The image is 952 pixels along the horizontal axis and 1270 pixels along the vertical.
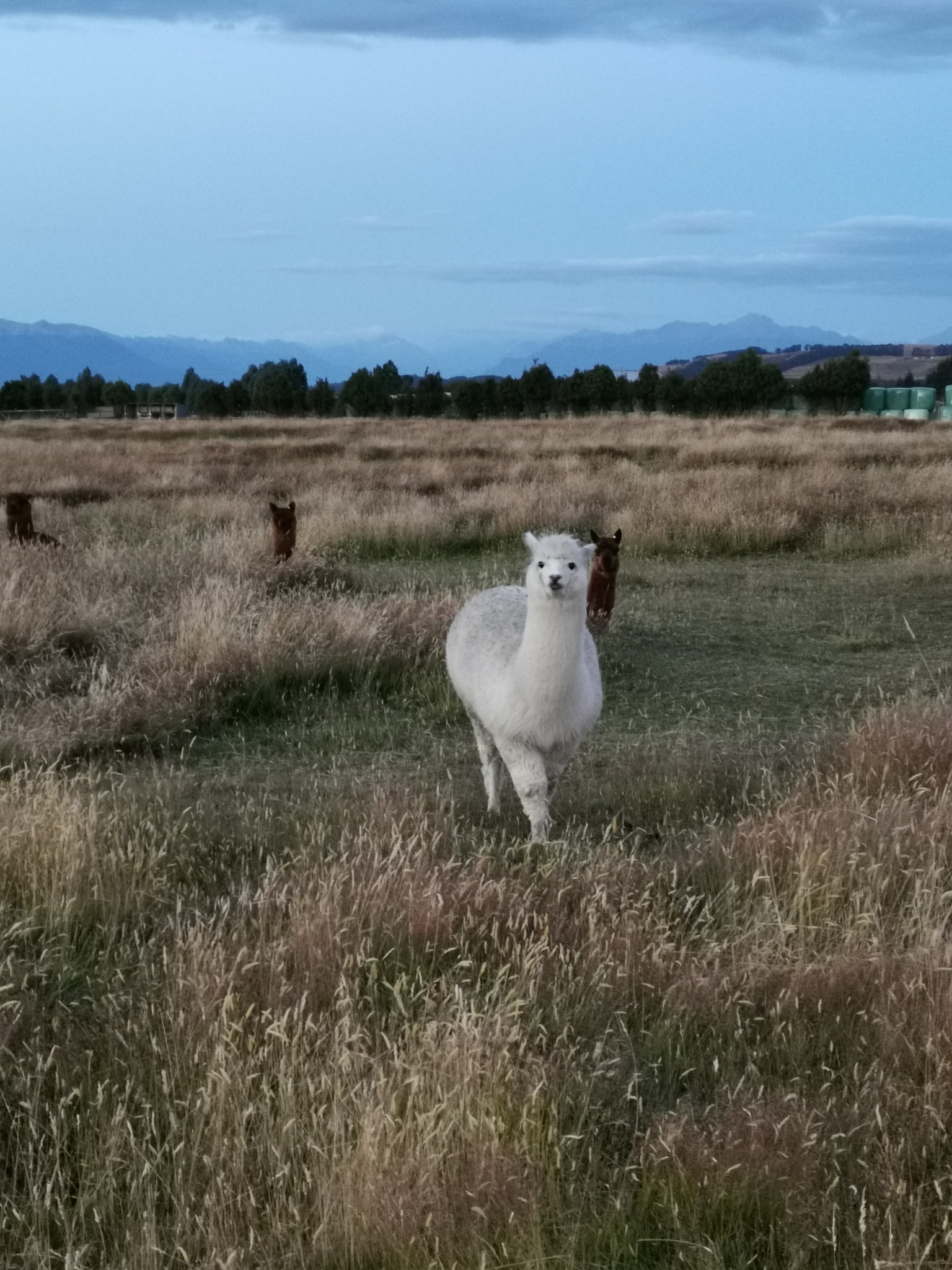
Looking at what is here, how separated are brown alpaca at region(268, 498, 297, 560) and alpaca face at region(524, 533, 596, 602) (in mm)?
7044

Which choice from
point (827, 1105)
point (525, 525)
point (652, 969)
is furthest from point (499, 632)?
point (525, 525)

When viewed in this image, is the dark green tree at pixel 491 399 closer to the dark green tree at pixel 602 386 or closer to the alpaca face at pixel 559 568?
the dark green tree at pixel 602 386

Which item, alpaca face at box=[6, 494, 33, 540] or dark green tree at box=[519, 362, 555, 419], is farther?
dark green tree at box=[519, 362, 555, 419]

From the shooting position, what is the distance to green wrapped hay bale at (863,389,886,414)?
277 feet

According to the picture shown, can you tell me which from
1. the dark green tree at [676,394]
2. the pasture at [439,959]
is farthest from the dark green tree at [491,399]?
the pasture at [439,959]

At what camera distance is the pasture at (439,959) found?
279 centimetres

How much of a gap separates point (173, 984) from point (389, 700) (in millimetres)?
5029

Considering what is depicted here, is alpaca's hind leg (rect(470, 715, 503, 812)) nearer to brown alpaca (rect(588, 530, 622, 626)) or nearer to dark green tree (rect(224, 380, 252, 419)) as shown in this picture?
brown alpaca (rect(588, 530, 622, 626))

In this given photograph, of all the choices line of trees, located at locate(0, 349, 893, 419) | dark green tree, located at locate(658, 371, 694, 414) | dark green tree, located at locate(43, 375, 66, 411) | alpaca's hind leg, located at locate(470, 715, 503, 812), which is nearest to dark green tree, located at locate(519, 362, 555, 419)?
line of trees, located at locate(0, 349, 893, 419)

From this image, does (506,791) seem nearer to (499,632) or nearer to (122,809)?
(499,632)

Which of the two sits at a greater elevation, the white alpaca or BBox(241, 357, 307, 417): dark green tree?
BBox(241, 357, 307, 417): dark green tree

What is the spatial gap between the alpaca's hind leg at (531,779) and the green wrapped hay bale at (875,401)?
8367 centimetres

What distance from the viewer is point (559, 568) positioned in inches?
206

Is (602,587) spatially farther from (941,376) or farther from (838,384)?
(941,376)
